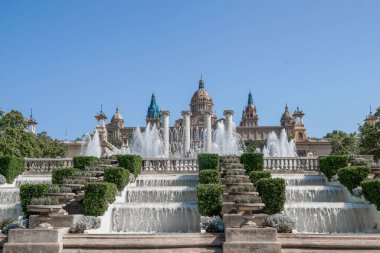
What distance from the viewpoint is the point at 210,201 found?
19.1 m

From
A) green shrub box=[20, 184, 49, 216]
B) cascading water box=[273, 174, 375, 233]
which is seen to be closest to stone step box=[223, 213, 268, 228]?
cascading water box=[273, 174, 375, 233]

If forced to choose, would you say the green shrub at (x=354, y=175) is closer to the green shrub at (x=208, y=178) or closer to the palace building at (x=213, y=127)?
the green shrub at (x=208, y=178)

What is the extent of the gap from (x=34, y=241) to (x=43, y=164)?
1813 centimetres

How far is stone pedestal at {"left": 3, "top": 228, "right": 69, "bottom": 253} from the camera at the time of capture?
14.6 meters

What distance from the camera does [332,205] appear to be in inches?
816

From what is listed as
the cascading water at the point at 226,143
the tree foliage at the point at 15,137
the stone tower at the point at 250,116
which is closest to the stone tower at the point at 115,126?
the stone tower at the point at 250,116

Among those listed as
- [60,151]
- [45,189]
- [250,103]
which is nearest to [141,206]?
[45,189]

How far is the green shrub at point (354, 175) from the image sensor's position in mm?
23219

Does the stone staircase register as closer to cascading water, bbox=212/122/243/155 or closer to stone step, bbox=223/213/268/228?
stone step, bbox=223/213/268/228

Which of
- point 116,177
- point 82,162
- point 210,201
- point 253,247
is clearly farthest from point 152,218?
point 82,162

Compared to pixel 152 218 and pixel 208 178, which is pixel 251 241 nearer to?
pixel 152 218

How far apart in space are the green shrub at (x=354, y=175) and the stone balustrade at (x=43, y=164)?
1853 cm

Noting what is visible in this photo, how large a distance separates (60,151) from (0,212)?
5818 cm

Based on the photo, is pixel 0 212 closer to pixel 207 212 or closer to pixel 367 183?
pixel 207 212
